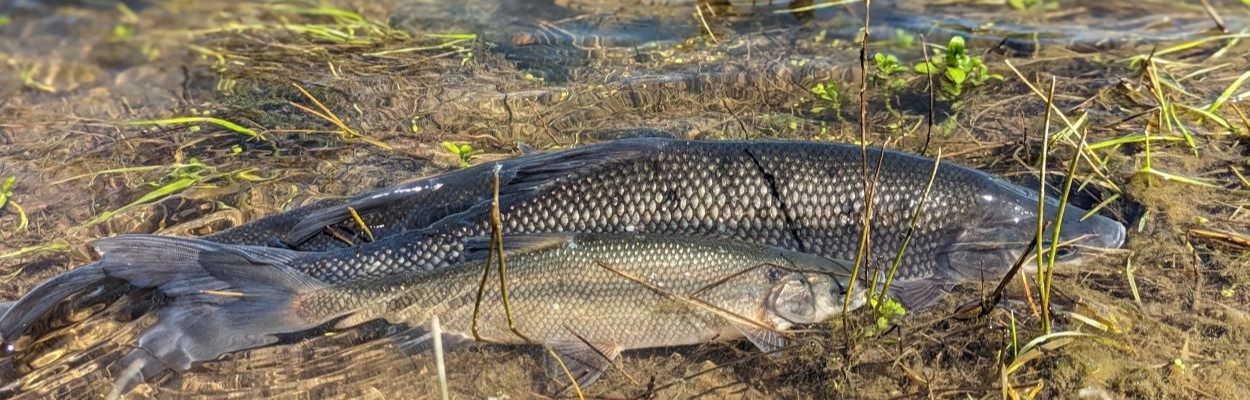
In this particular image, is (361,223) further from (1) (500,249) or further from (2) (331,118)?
(2) (331,118)

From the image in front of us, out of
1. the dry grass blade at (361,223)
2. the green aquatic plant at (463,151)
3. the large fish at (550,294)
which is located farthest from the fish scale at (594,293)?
the green aquatic plant at (463,151)

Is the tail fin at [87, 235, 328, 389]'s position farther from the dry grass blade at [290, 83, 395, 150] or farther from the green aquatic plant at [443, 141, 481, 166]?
the dry grass blade at [290, 83, 395, 150]

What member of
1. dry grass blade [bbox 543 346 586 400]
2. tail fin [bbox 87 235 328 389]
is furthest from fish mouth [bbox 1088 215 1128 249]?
tail fin [bbox 87 235 328 389]

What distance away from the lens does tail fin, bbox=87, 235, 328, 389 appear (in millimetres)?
3252

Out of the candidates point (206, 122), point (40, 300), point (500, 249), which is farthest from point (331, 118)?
point (500, 249)

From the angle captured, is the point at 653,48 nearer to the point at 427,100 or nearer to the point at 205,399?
the point at 427,100

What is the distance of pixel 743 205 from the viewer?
365 centimetres

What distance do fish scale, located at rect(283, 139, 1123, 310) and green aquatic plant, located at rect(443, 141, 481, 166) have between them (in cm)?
100

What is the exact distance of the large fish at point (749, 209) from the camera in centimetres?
356

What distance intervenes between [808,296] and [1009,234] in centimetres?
102

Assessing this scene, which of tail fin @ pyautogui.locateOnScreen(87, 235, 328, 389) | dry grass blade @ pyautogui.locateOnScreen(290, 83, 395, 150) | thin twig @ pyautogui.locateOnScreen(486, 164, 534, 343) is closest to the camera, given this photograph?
thin twig @ pyautogui.locateOnScreen(486, 164, 534, 343)

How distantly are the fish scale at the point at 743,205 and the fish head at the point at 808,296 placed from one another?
30cm

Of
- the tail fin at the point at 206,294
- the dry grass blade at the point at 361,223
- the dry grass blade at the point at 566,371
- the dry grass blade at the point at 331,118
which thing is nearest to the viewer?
the dry grass blade at the point at 566,371

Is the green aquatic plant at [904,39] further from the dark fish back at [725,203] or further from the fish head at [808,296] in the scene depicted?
the fish head at [808,296]
